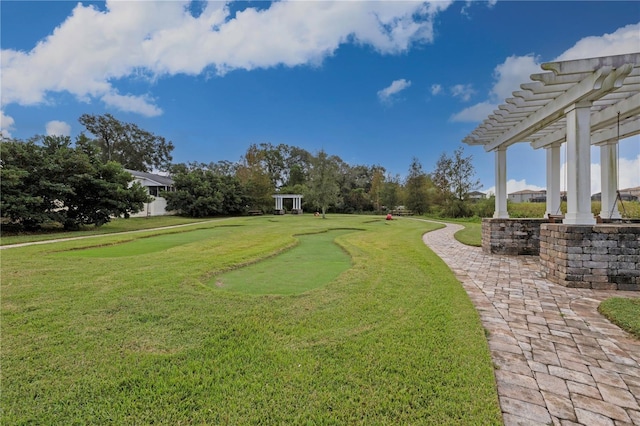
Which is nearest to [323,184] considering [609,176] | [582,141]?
[609,176]

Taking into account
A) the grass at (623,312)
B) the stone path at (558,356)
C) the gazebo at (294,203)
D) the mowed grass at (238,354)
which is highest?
the gazebo at (294,203)

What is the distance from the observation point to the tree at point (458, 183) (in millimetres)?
22844

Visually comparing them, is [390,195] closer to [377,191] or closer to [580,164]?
[377,191]

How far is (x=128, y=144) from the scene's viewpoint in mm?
33875

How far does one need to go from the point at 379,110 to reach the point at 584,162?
18057 millimetres

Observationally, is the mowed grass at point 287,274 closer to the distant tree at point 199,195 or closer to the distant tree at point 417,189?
the distant tree at point 199,195

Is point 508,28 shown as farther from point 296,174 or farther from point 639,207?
point 296,174

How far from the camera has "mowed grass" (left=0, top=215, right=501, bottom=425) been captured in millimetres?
1693

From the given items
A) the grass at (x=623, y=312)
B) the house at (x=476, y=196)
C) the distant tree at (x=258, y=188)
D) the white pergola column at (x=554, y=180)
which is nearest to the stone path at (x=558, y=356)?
the grass at (x=623, y=312)

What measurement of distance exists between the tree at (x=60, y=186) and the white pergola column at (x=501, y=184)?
45.4ft

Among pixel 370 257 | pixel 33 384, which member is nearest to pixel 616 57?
pixel 370 257

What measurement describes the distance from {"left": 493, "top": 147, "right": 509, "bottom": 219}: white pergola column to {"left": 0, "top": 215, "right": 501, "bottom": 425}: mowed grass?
4848mm

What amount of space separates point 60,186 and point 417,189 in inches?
971

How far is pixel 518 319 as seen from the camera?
10.5 feet
